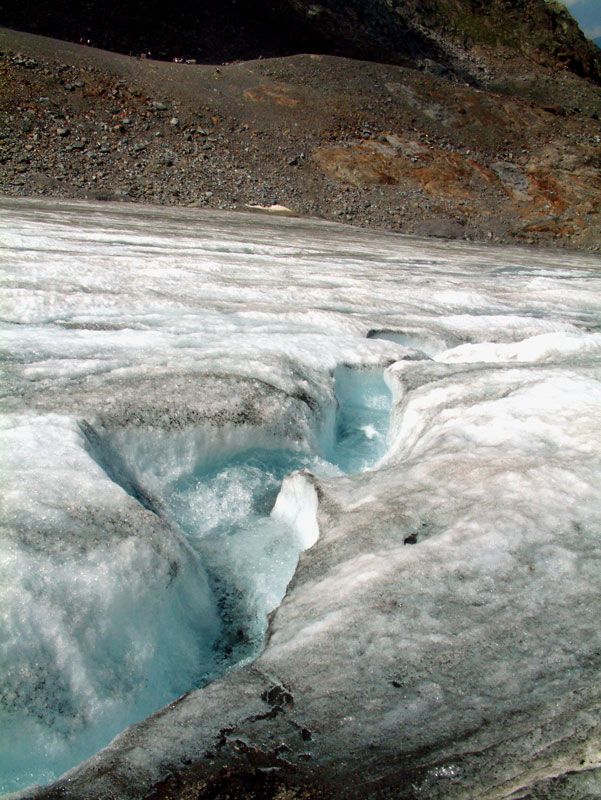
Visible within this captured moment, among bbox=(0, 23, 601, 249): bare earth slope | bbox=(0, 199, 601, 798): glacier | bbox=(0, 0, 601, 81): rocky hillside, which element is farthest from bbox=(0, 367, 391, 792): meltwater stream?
bbox=(0, 0, 601, 81): rocky hillside

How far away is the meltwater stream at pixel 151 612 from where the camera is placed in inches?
67.0

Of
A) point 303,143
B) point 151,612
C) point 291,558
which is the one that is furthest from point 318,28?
point 151,612

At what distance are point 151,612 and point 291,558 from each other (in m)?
0.68

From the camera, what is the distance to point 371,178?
20312mm

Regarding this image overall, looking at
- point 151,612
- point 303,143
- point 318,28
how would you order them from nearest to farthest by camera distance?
point 151,612 < point 303,143 < point 318,28

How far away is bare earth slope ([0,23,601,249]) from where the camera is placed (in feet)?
58.8

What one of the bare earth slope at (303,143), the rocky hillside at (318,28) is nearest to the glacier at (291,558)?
the bare earth slope at (303,143)

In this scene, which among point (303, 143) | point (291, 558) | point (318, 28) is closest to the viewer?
point (291, 558)

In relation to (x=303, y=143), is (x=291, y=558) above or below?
below

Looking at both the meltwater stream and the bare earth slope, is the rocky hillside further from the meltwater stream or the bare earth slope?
the meltwater stream

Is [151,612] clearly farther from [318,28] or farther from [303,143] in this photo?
[318,28]

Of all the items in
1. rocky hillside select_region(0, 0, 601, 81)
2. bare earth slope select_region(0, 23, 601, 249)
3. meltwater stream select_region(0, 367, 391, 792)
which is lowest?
meltwater stream select_region(0, 367, 391, 792)

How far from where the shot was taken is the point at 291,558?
8.60 ft

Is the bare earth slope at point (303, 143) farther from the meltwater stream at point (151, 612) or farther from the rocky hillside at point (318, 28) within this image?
the meltwater stream at point (151, 612)
